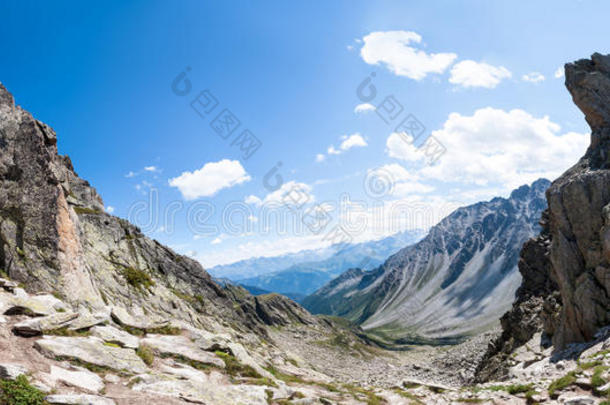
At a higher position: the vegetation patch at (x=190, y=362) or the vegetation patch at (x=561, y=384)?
the vegetation patch at (x=190, y=362)

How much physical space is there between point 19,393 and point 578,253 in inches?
2128

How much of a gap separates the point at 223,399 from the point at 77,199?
284 feet

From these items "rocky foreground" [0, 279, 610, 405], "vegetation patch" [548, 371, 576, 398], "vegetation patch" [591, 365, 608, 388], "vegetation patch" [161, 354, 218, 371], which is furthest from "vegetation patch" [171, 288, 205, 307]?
"vegetation patch" [591, 365, 608, 388]

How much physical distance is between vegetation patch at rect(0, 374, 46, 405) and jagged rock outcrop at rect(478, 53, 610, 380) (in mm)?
47294

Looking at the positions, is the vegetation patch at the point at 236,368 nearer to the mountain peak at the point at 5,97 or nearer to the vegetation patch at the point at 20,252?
the vegetation patch at the point at 20,252

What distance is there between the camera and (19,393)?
12633 millimetres

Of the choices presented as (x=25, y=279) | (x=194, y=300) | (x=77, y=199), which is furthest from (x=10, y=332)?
(x=194, y=300)

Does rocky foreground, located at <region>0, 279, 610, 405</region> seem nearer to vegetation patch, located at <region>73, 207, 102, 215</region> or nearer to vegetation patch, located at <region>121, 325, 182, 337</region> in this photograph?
vegetation patch, located at <region>121, 325, 182, 337</region>

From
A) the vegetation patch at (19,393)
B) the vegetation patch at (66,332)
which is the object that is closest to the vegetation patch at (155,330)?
the vegetation patch at (66,332)

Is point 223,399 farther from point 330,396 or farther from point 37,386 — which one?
point 330,396

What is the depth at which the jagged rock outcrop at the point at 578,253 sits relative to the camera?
37906mm

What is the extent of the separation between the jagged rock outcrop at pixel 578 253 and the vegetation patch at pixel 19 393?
47294 mm

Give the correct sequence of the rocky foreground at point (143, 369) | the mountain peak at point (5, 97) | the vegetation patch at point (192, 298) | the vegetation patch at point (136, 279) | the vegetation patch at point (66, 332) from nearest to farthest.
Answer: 1. the rocky foreground at point (143, 369)
2. the vegetation patch at point (66, 332)
3. the mountain peak at point (5, 97)
4. the vegetation patch at point (136, 279)
5. the vegetation patch at point (192, 298)

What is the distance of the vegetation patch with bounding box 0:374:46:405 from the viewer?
12.3 m
